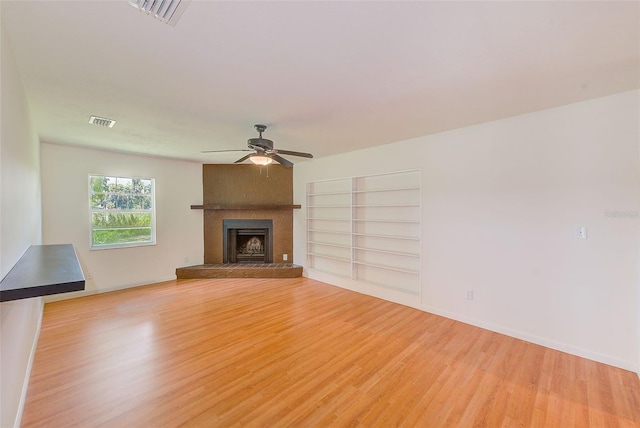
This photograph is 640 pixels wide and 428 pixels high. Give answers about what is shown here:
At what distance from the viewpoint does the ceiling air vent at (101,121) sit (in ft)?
9.75

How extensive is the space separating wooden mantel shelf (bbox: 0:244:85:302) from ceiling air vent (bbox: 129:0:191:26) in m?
1.40

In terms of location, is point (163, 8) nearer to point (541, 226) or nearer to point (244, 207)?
point (541, 226)

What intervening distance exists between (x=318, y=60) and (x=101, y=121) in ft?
9.27

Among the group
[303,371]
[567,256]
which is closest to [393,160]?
[567,256]

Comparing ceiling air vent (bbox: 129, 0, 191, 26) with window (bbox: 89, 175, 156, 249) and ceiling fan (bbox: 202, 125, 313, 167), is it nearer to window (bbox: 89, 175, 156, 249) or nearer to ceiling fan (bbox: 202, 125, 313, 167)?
ceiling fan (bbox: 202, 125, 313, 167)

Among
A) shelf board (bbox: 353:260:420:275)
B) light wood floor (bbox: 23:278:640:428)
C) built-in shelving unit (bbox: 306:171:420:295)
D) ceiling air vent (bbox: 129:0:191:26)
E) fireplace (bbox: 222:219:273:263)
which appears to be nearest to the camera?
ceiling air vent (bbox: 129:0:191:26)

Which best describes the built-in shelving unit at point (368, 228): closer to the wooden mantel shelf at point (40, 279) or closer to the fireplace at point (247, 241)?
the fireplace at point (247, 241)

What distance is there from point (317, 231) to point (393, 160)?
7.08ft

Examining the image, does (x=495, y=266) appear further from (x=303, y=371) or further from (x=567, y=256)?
(x=303, y=371)

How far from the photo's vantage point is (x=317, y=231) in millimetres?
5453

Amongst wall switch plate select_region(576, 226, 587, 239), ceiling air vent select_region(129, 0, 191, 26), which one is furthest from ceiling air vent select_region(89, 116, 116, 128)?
wall switch plate select_region(576, 226, 587, 239)

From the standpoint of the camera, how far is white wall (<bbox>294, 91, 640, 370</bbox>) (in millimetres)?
2422

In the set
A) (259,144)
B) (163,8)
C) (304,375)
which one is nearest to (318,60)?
(163,8)

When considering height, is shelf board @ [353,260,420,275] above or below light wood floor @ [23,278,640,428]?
above
